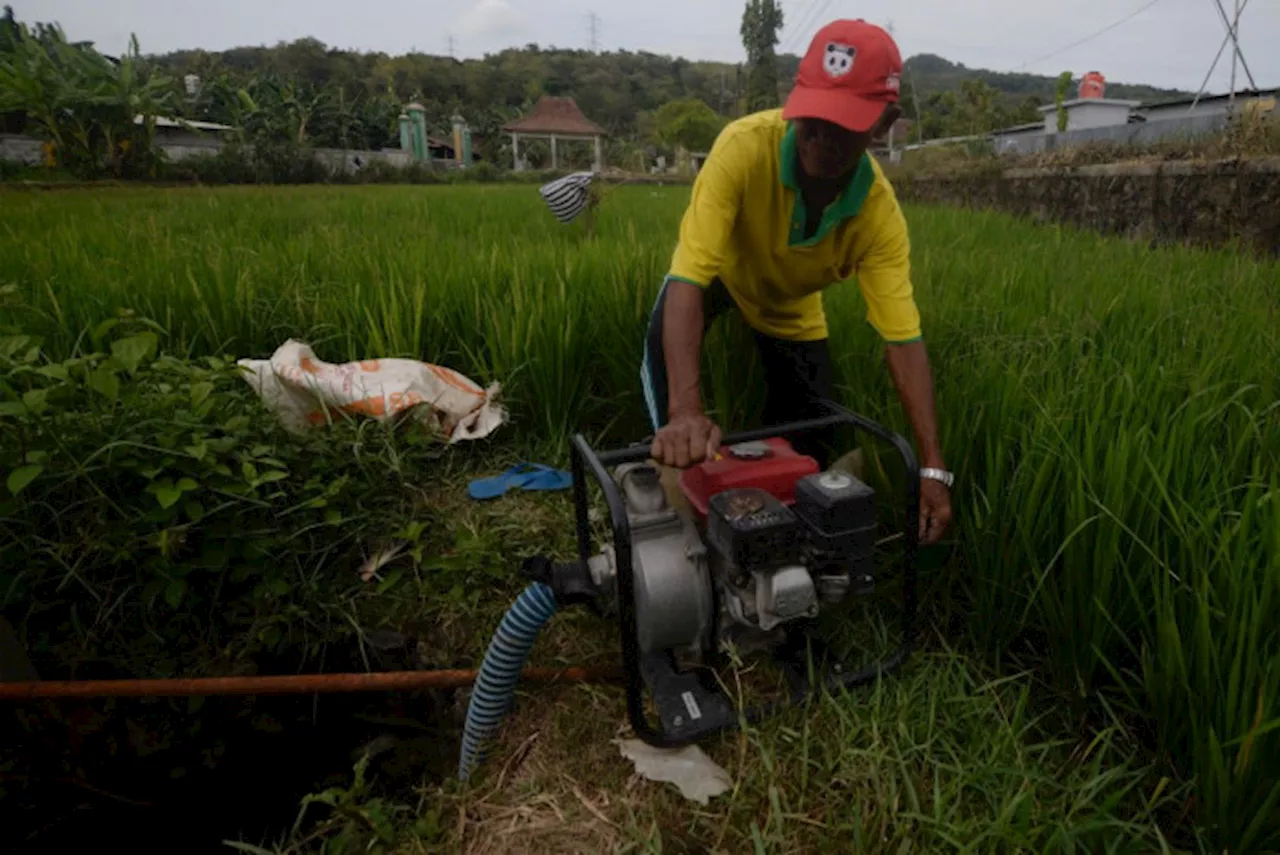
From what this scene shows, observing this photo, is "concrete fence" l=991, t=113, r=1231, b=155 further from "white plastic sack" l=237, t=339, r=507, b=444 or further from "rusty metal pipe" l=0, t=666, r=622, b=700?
"rusty metal pipe" l=0, t=666, r=622, b=700

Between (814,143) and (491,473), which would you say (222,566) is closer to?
(491,473)

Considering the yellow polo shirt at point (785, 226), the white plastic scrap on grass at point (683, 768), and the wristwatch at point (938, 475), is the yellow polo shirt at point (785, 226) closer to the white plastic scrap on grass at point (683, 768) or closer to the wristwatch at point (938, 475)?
the wristwatch at point (938, 475)

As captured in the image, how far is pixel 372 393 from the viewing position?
2109 millimetres

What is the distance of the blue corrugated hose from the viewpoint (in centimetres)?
125

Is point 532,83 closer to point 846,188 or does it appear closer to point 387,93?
A: point 387,93

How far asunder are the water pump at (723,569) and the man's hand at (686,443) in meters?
0.08

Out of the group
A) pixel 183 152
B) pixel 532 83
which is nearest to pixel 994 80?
pixel 532 83

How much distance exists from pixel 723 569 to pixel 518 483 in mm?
1009

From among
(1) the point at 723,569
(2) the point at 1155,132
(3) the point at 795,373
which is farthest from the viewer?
(2) the point at 1155,132

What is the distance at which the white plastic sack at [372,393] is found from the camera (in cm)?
202

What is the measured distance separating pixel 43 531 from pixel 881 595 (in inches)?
74.9

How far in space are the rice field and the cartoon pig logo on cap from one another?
0.77 m

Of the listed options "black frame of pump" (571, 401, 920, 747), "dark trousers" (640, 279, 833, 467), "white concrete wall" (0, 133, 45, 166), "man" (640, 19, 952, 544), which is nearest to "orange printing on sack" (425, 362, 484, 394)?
"dark trousers" (640, 279, 833, 467)

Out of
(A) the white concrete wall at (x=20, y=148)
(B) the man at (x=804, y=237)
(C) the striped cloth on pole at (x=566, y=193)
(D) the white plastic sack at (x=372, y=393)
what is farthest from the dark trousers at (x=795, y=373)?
(A) the white concrete wall at (x=20, y=148)
